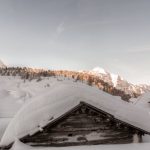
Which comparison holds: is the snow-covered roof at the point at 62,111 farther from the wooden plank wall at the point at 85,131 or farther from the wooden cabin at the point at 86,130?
the wooden plank wall at the point at 85,131

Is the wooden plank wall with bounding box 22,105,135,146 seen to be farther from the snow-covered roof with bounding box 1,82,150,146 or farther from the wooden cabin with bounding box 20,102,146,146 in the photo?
the snow-covered roof with bounding box 1,82,150,146

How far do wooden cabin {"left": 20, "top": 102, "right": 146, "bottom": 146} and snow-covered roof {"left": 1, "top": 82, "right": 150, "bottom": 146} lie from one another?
23 centimetres

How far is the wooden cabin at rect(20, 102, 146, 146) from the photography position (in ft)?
35.9

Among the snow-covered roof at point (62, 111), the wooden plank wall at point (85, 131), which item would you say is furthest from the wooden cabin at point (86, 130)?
the snow-covered roof at point (62, 111)

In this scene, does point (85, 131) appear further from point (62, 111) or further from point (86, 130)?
point (62, 111)

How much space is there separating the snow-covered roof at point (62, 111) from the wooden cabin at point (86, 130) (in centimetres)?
23

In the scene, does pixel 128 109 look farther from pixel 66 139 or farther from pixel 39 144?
pixel 39 144

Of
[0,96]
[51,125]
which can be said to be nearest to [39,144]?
[51,125]

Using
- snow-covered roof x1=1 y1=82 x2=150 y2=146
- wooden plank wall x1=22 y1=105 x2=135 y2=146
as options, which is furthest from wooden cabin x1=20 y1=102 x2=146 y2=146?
snow-covered roof x1=1 y1=82 x2=150 y2=146

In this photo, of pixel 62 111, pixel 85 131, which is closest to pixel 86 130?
pixel 85 131

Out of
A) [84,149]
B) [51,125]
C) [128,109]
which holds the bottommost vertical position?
[84,149]

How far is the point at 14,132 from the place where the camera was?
10500mm

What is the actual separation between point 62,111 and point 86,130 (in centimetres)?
138

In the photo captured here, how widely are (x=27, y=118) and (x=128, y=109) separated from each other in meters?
4.45
